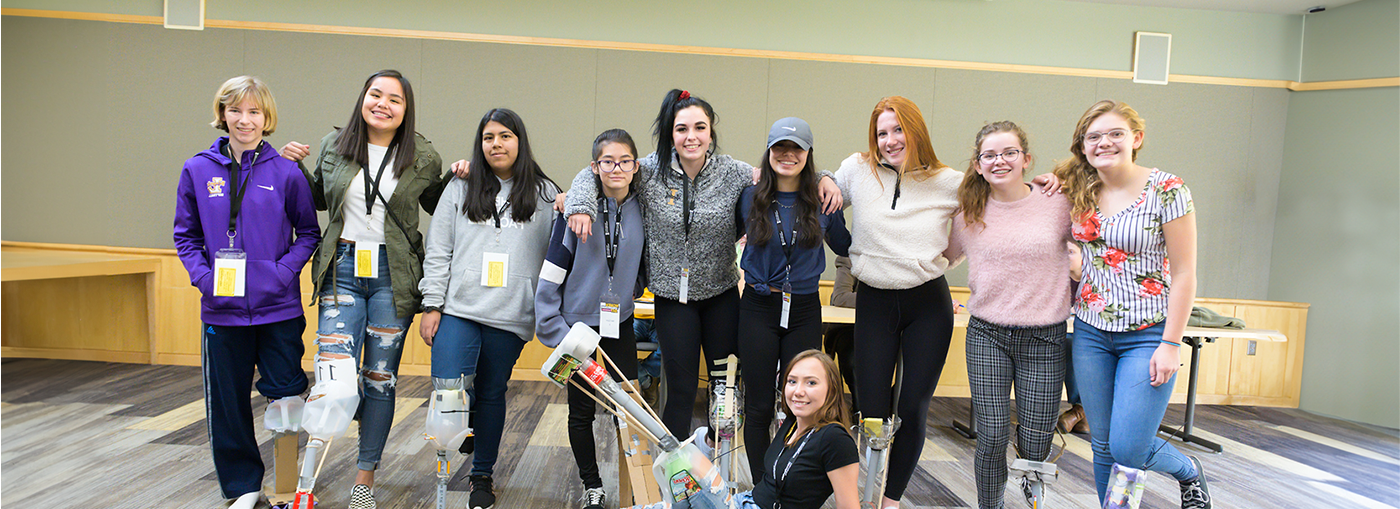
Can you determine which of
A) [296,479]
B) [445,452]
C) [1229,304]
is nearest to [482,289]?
[445,452]

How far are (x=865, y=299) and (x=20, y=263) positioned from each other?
4829mm

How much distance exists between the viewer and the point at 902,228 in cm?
215

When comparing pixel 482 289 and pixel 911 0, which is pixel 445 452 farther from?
pixel 911 0

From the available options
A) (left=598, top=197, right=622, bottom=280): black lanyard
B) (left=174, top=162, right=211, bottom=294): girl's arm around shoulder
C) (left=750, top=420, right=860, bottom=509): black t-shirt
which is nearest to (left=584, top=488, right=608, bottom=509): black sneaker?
(left=750, top=420, right=860, bottom=509): black t-shirt

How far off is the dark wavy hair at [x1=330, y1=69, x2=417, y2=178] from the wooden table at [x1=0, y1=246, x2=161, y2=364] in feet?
9.21

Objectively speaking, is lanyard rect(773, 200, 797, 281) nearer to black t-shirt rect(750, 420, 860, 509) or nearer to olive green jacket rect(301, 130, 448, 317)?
black t-shirt rect(750, 420, 860, 509)

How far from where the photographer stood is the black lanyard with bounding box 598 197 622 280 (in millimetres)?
2172

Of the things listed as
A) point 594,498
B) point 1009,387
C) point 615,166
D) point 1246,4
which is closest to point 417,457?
point 594,498

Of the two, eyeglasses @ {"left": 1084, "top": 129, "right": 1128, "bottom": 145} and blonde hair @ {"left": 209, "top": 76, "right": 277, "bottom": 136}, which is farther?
blonde hair @ {"left": 209, "top": 76, "right": 277, "bottom": 136}

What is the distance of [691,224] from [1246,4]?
526cm

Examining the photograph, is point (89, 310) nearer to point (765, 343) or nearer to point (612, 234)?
point (612, 234)

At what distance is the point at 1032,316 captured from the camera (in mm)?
1977

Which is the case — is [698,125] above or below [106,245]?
above

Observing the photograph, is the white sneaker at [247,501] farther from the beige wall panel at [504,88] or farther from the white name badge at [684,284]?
the beige wall panel at [504,88]
